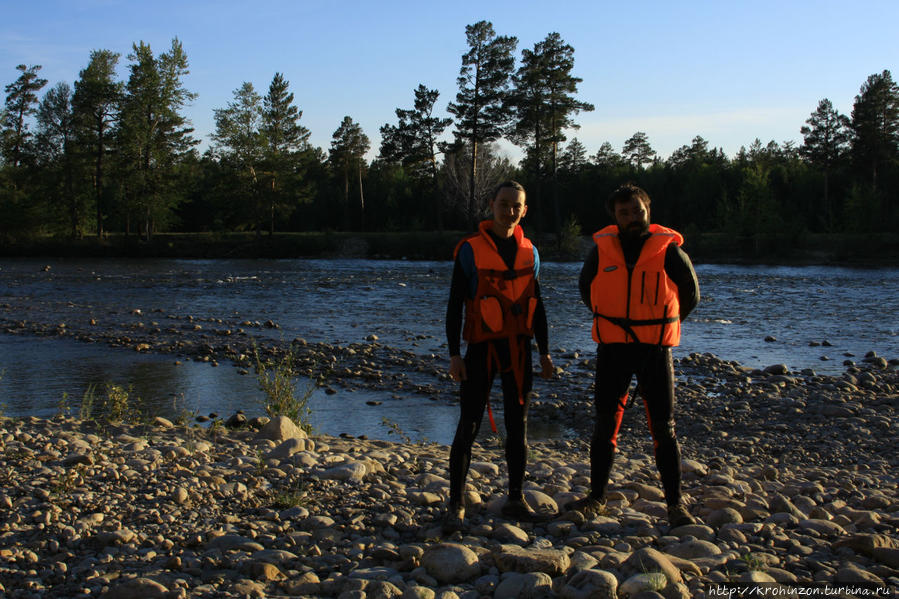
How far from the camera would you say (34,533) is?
3.83 m

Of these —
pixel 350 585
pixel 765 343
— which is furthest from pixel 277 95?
pixel 350 585

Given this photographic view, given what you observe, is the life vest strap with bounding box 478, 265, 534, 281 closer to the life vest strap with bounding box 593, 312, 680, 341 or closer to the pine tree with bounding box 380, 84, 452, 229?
the life vest strap with bounding box 593, 312, 680, 341

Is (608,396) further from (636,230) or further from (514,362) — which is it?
(636,230)

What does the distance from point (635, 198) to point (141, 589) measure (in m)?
3.26

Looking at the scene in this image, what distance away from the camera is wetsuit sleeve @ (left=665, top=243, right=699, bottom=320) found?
4082 millimetres

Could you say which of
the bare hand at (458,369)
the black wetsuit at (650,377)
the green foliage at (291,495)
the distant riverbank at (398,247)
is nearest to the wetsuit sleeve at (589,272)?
the black wetsuit at (650,377)

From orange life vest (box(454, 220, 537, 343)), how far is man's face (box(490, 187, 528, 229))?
5.2 inches

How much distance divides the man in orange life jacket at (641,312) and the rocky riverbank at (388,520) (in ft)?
1.89

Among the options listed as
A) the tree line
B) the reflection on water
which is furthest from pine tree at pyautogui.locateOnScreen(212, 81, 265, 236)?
the reflection on water

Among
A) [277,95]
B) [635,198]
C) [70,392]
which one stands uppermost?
[277,95]

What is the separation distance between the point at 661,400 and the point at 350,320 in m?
13.9

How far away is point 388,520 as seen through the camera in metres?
4.24

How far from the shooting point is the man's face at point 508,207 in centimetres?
408

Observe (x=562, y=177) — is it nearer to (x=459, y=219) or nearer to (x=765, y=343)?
(x=459, y=219)
